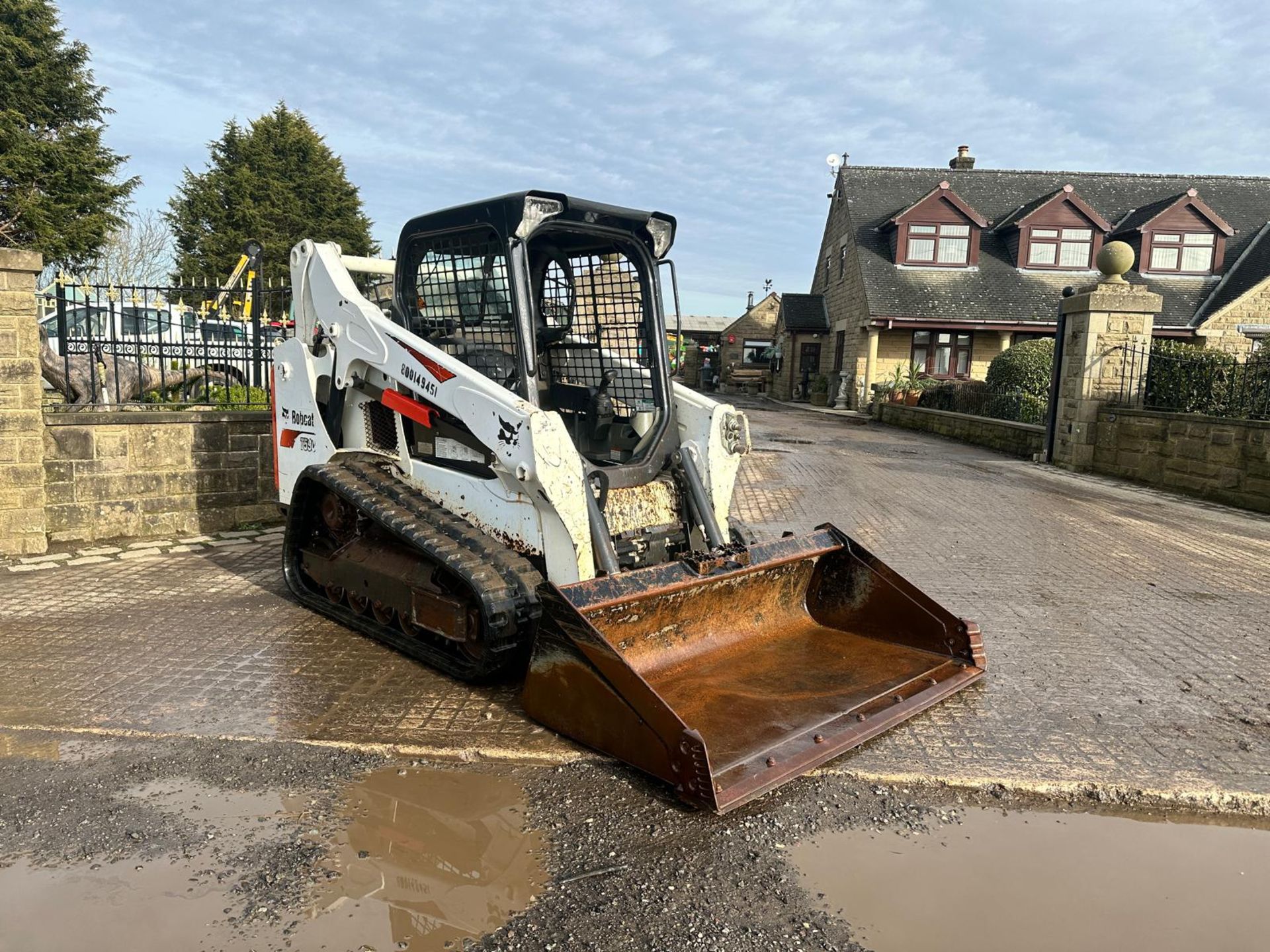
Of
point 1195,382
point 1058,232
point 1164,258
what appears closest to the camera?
point 1195,382

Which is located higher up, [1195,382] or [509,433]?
[1195,382]

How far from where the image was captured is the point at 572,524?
4.23 m

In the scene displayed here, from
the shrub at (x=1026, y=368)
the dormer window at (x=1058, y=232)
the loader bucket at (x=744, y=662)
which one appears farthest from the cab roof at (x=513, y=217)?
the dormer window at (x=1058, y=232)

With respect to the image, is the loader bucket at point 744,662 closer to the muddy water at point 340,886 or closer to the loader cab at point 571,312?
the muddy water at point 340,886

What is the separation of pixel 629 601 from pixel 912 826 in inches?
56.7

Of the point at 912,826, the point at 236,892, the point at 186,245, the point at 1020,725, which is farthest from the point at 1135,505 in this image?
the point at 186,245

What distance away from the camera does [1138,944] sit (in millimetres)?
2664

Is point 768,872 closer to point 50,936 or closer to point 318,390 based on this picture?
point 50,936

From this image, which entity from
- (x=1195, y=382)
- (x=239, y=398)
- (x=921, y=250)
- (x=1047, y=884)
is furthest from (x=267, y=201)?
(x=1047, y=884)

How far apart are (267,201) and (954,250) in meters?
31.3

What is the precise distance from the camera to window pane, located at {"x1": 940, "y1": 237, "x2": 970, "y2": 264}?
28.3 metres

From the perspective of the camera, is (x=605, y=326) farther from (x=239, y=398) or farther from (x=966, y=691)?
(x=239, y=398)

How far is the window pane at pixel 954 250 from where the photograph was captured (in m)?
28.3

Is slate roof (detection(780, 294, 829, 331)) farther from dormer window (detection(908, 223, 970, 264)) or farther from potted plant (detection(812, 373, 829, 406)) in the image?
dormer window (detection(908, 223, 970, 264))
